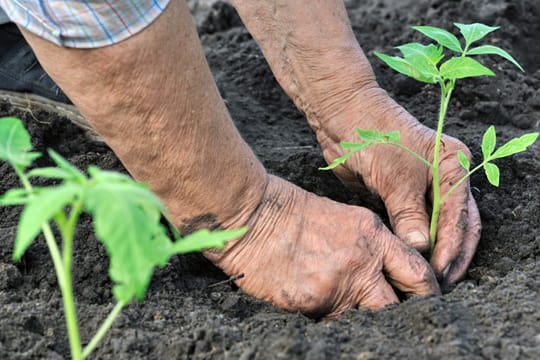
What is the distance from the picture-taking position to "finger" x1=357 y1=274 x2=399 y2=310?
167 cm

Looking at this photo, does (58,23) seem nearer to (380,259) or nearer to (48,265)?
(48,265)

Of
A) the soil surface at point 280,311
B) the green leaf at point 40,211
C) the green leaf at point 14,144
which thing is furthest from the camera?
the soil surface at point 280,311

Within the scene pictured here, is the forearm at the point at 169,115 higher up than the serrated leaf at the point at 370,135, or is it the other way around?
the forearm at the point at 169,115

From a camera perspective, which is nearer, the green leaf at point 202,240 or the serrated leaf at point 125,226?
the serrated leaf at point 125,226

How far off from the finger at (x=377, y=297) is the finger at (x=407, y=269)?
0.04 meters

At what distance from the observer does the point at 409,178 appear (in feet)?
6.21

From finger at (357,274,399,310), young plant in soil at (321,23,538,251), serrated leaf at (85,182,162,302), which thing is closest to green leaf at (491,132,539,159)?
young plant in soil at (321,23,538,251)

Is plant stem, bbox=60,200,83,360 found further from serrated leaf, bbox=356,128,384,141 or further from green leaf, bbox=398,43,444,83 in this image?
green leaf, bbox=398,43,444,83

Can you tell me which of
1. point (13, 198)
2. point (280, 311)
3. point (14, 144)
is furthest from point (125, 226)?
point (280, 311)

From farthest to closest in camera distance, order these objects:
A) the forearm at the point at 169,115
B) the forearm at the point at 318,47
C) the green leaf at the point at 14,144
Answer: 1. the forearm at the point at 318,47
2. the forearm at the point at 169,115
3. the green leaf at the point at 14,144

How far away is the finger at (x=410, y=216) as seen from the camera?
180 centimetres

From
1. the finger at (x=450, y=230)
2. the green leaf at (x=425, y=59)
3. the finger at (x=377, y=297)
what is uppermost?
the green leaf at (x=425, y=59)

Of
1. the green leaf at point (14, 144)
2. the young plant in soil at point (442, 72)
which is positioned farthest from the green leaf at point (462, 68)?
the green leaf at point (14, 144)

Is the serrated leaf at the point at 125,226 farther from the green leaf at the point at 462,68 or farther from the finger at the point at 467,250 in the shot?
the finger at the point at 467,250
